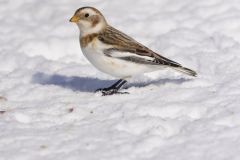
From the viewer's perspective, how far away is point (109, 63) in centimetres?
680

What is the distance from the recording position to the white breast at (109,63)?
22.3ft

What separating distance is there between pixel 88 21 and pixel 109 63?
0.56m

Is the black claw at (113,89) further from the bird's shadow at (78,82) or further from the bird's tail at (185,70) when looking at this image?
the bird's tail at (185,70)

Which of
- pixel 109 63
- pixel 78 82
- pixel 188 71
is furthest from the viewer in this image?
pixel 78 82

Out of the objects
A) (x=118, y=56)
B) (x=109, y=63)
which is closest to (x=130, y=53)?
(x=118, y=56)

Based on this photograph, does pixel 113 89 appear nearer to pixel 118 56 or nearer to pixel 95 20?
pixel 118 56

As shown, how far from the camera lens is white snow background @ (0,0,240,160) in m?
5.44

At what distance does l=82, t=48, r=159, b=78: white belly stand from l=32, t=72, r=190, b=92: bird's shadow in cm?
33

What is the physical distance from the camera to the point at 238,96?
6.39 m

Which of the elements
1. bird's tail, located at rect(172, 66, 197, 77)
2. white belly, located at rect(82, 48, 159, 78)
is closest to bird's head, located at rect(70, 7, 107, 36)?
white belly, located at rect(82, 48, 159, 78)

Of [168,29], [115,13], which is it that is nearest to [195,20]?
[168,29]

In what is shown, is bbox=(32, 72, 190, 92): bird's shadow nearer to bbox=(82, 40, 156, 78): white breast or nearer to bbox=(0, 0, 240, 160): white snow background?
bbox=(0, 0, 240, 160): white snow background

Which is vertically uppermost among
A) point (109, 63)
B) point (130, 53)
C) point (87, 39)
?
point (87, 39)

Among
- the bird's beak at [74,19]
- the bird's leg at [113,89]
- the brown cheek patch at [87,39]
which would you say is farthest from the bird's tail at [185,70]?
the bird's beak at [74,19]
